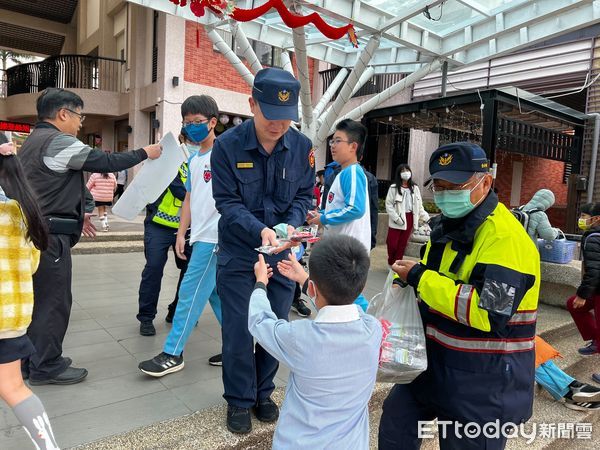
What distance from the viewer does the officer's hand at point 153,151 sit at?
3188 mm

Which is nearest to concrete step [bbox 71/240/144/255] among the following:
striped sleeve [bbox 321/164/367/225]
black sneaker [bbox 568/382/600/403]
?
striped sleeve [bbox 321/164/367/225]

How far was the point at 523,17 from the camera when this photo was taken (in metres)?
6.98

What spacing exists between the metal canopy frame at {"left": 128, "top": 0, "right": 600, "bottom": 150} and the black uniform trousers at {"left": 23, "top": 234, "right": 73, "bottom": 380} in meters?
5.16

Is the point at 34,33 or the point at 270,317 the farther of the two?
the point at 34,33

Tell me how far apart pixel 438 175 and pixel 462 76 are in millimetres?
12117

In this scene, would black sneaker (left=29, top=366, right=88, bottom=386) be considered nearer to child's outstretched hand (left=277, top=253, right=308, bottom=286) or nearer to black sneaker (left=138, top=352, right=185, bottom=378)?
black sneaker (left=138, top=352, right=185, bottom=378)

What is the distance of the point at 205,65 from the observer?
1248 centimetres

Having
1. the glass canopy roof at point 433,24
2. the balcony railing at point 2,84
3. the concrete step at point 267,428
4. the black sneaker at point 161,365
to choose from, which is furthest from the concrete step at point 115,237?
the balcony railing at point 2,84

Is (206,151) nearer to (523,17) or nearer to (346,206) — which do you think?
(346,206)

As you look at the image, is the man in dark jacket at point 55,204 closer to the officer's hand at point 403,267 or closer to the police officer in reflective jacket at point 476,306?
the officer's hand at point 403,267

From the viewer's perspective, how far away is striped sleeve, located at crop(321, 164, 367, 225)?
343 cm

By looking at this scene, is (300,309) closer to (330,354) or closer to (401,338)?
(401,338)

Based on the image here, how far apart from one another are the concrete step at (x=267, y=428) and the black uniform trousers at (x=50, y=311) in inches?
34.8

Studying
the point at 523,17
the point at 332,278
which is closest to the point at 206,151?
the point at 332,278
